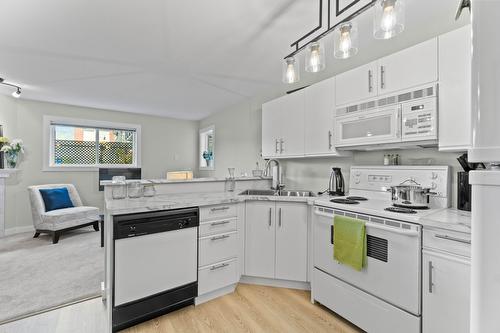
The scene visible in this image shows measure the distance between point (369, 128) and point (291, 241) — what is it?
1247mm

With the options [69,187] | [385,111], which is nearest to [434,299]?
[385,111]

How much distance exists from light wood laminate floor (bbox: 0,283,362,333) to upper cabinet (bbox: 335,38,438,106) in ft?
6.11

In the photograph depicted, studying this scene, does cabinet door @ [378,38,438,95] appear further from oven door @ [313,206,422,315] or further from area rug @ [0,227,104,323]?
area rug @ [0,227,104,323]

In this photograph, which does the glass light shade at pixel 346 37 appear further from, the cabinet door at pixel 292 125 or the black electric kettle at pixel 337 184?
the black electric kettle at pixel 337 184

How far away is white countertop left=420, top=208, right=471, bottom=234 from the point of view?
1.26 meters

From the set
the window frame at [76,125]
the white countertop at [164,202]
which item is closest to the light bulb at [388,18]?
the white countertop at [164,202]

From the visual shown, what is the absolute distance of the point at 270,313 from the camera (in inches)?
76.9

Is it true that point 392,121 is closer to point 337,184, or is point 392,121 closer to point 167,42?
point 337,184

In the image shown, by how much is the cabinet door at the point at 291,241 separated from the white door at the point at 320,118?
66cm

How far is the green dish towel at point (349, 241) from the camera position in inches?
66.1

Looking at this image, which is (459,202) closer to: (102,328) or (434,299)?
(434,299)

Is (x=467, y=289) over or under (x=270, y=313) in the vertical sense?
over

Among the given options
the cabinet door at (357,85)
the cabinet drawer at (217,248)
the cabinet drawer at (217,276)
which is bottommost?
the cabinet drawer at (217,276)

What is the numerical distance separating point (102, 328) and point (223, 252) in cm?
103
